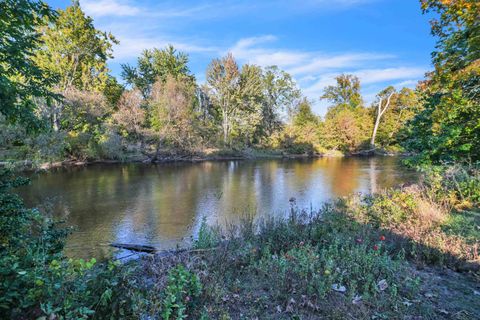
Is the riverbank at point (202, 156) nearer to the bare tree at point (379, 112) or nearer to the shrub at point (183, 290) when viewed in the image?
the bare tree at point (379, 112)

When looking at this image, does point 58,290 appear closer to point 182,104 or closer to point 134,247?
point 134,247

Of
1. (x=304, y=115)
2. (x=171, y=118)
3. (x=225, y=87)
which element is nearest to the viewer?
(x=171, y=118)

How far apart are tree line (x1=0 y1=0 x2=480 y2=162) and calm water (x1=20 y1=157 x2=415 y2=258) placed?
302cm

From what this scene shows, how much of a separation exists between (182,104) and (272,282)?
1105 inches

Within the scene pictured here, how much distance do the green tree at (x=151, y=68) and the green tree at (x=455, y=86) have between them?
3641cm

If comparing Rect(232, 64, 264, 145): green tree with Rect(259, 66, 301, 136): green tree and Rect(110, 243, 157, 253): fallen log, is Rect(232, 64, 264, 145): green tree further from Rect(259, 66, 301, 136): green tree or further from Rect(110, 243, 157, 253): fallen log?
Rect(110, 243, 157, 253): fallen log

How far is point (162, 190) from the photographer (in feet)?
47.9

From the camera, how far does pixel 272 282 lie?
10.5 ft

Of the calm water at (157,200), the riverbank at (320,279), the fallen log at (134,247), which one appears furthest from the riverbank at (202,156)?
the riverbank at (320,279)

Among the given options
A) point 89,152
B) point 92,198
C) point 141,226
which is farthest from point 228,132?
point 141,226

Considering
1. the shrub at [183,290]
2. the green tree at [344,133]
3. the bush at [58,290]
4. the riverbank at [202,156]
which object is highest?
the green tree at [344,133]

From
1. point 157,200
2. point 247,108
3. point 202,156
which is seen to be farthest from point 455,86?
point 247,108

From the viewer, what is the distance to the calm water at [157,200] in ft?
26.7

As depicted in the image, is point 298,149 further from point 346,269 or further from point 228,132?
point 346,269
